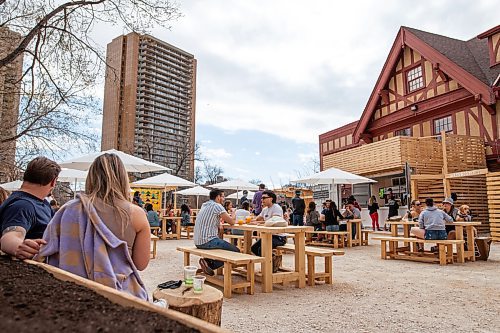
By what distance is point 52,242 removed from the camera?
2281mm

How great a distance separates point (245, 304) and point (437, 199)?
14.2m

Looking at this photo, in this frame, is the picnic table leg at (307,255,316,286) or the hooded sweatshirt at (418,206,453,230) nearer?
the picnic table leg at (307,255,316,286)

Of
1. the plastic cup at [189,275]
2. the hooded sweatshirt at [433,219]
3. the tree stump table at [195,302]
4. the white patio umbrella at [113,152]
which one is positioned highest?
the white patio umbrella at [113,152]

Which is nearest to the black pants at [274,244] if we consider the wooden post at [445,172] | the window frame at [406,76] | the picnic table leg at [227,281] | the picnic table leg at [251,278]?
the picnic table leg at [251,278]

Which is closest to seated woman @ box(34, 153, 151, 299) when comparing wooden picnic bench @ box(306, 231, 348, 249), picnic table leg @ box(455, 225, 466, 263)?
picnic table leg @ box(455, 225, 466, 263)

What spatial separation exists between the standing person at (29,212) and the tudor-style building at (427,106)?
15416mm

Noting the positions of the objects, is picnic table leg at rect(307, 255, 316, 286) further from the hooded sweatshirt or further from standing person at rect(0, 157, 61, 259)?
standing person at rect(0, 157, 61, 259)

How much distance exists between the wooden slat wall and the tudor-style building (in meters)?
2.18

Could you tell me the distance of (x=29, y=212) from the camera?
2537mm

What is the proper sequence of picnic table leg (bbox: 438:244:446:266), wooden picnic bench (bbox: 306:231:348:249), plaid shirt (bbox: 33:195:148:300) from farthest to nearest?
wooden picnic bench (bbox: 306:231:348:249)
picnic table leg (bbox: 438:244:446:266)
plaid shirt (bbox: 33:195:148:300)

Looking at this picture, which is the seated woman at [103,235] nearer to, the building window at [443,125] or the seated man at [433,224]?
the seated man at [433,224]

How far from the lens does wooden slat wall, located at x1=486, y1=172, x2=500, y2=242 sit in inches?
505

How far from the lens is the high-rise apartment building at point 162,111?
33281mm

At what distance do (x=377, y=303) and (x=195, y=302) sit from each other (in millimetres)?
3027
